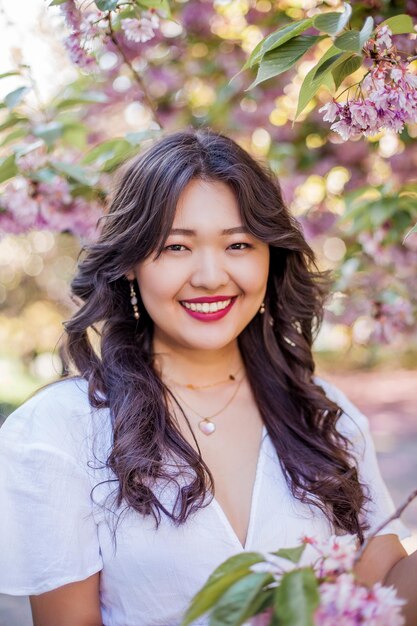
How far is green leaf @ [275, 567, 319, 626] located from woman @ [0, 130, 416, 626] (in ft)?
2.97

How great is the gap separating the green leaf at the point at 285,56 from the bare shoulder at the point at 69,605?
1.11 metres

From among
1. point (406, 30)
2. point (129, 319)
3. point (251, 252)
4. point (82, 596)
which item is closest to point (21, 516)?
point (82, 596)

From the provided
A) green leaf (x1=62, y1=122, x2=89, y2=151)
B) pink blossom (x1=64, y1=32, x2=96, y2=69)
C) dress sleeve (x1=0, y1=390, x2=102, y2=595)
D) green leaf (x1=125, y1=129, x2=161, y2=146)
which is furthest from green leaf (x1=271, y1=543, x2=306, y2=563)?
green leaf (x1=62, y1=122, x2=89, y2=151)

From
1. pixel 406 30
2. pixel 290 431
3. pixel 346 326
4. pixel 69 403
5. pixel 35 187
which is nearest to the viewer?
pixel 406 30

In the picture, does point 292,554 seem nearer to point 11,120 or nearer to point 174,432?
point 174,432

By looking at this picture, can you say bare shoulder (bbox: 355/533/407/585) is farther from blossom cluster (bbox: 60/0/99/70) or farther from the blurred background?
blossom cluster (bbox: 60/0/99/70)

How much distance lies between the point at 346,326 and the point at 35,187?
3.82 feet

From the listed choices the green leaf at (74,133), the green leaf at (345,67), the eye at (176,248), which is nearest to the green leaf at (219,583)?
the green leaf at (345,67)

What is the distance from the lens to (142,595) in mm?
1671

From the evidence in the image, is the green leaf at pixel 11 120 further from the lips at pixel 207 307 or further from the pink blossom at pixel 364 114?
the pink blossom at pixel 364 114

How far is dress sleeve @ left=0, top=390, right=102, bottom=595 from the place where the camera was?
1.65 m

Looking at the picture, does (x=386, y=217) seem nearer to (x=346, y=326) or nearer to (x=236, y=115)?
(x=346, y=326)

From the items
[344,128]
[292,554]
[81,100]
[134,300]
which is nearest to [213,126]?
[81,100]

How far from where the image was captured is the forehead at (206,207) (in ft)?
5.75
